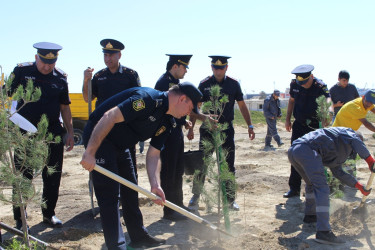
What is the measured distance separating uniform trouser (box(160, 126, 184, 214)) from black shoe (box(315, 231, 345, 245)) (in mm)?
1896

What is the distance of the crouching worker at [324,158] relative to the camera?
4.34 metres

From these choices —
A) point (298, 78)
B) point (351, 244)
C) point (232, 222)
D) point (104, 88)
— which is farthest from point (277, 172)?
point (104, 88)

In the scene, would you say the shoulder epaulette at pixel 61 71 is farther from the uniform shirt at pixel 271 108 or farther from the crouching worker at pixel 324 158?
the uniform shirt at pixel 271 108

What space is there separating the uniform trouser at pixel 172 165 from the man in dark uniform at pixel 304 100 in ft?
6.45

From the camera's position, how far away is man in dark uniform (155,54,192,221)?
528 centimetres

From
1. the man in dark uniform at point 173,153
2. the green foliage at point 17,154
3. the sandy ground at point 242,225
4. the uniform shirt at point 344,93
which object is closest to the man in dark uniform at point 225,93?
the man in dark uniform at point 173,153

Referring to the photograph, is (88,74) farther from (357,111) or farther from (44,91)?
(357,111)

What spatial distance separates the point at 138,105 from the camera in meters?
3.45

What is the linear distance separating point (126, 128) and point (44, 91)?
5.32 feet

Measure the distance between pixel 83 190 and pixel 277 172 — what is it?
4134 mm

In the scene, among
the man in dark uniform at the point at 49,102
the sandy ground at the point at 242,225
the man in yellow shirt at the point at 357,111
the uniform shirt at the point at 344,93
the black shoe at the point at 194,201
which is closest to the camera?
the sandy ground at the point at 242,225

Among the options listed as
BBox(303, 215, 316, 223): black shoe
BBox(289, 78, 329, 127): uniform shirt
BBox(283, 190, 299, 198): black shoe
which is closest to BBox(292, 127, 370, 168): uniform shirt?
BBox(303, 215, 316, 223): black shoe

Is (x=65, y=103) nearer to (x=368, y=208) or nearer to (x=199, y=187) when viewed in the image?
(x=199, y=187)

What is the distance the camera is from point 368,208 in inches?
208
